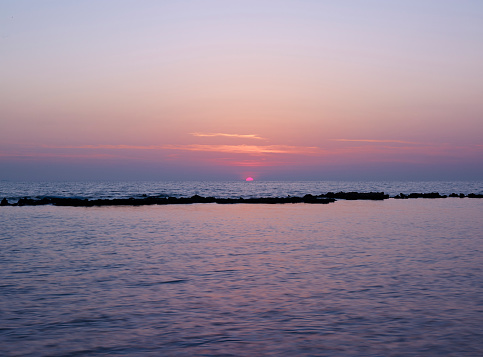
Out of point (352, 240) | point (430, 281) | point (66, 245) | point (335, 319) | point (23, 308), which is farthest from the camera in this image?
point (352, 240)

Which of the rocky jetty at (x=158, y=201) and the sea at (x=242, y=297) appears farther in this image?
the rocky jetty at (x=158, y=201)

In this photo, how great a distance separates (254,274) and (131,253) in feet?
23.3

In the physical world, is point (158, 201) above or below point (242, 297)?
above

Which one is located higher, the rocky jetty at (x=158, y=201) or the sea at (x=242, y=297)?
the rocky jetty at (x=158, y=201)

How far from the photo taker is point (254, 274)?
52.8ft

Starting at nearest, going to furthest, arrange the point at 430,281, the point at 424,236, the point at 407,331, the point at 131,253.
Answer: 1. the point at 407,331
2. the point at 430,281
3. the point at 131,253
4. the point at 424,236

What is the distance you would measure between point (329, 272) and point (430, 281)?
332 centimetres

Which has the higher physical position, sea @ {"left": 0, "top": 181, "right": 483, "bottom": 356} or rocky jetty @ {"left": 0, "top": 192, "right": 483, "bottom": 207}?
rocky jetty @ {"left": 0, "top": 192, "right": 483, "bottom": 207}

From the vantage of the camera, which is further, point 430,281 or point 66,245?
point 66,245

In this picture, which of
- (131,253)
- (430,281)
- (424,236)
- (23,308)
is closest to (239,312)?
(23,308)

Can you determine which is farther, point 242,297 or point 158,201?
point 158,201

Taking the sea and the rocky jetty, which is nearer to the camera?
the sea

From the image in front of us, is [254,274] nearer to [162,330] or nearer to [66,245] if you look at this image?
[162,330]

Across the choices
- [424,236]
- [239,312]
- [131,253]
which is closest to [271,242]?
[131,253]
